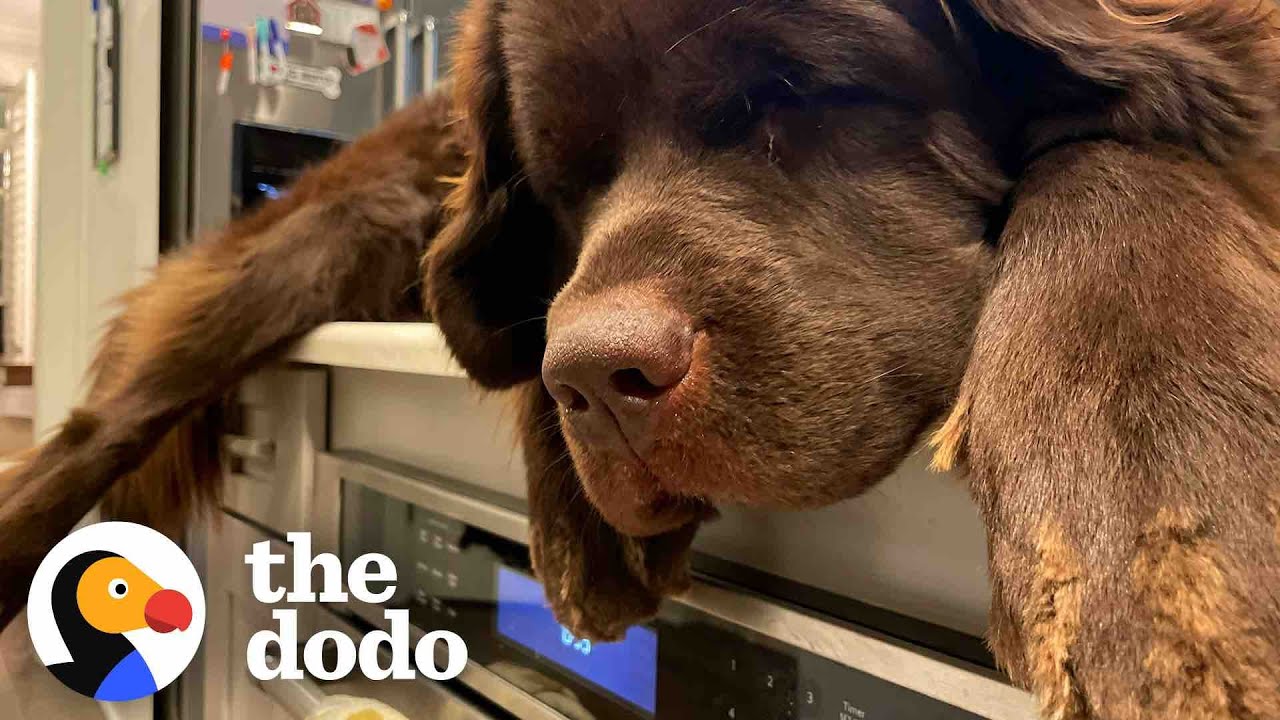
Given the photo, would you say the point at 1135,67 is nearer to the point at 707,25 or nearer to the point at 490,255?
the point at 707,25

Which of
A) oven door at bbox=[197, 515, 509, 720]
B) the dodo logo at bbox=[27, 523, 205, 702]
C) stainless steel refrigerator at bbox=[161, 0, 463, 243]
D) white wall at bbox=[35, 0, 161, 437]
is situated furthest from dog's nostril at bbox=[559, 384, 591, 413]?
white wall at bbox=[35, 0, 161, 437]

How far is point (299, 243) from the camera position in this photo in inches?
48.1

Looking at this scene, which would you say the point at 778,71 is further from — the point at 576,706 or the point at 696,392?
the point at 576,706

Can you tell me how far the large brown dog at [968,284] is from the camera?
11.6 inches

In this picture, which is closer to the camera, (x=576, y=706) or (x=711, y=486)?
(x=711, y=486)

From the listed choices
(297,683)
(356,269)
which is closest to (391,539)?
(297,683)

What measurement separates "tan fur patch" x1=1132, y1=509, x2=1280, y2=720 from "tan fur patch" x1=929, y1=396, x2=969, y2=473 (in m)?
0.08

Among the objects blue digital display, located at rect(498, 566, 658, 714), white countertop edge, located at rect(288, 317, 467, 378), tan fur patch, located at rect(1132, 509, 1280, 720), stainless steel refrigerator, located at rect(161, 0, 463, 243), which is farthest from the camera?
stainless steel refrigerator, located at rect(161, 0, 463, 243)

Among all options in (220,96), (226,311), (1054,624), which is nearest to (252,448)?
(226,311)

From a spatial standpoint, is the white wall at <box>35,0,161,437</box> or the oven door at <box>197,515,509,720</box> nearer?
the oven door at <box>197,515,509,720</box>

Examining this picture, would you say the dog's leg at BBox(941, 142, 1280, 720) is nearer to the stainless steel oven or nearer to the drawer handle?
the stainless steel oven

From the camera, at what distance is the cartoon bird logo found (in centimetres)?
81

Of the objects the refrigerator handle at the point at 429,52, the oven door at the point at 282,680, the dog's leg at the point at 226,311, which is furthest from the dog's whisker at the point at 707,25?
the refrigerator handle at the point at 429,52

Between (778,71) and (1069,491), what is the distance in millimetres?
222
